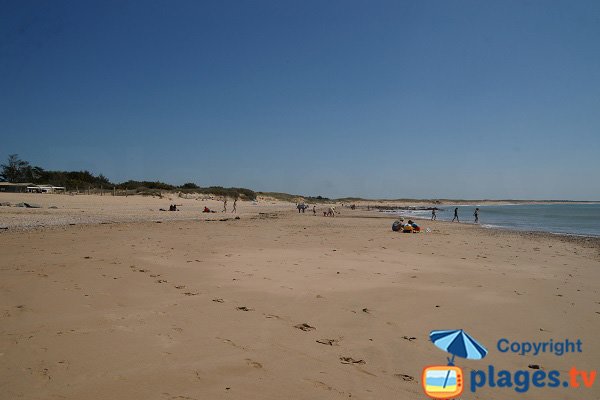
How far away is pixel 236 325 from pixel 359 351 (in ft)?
5.30

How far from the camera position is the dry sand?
129 inches

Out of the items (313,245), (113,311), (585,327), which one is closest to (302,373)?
(113,311)

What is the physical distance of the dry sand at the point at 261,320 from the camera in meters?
3.28

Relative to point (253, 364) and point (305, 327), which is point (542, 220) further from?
point (253, 364)

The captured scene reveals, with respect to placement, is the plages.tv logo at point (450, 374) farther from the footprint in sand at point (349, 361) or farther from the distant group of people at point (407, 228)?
the distant group of people at point (407, 228)

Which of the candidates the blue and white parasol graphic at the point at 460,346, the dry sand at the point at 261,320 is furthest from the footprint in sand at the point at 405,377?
the blue and white parasol graphic at the point at 460,346

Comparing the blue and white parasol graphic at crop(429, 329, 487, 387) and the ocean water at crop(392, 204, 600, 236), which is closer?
the blue and white parasol graphic at crop(429, 329, 487, 387)

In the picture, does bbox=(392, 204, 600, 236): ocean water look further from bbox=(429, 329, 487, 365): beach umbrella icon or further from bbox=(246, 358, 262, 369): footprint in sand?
bbox=(246, 358, 262, 369): footprint in sand

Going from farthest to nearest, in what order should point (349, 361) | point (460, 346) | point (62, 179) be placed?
point (62, 179), point (349, 361), point (460, 346)

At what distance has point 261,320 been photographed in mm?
4910

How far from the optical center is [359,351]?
161 inches

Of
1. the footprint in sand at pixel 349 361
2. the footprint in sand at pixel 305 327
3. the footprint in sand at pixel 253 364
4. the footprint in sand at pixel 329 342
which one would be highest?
the footprint in sand at pixel 305 327

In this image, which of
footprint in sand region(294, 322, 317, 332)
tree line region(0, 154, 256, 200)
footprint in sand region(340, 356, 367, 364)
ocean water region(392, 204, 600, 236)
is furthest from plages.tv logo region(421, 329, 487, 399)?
tree line region(0, 154, 256, 200)

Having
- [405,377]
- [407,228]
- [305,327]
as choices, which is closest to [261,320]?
[305,327]
